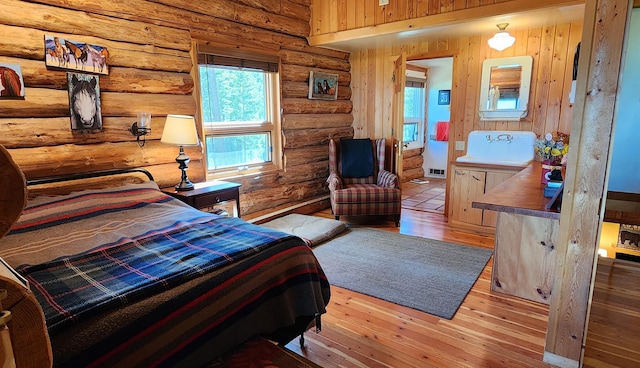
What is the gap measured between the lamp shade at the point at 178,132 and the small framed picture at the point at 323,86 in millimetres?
2127

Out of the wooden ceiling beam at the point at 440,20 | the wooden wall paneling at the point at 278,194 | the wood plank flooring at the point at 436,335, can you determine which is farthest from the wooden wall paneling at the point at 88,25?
the wood plank flooring at the point at 436,335

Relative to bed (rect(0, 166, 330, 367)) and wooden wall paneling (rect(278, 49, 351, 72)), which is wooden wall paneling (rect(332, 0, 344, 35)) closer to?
wooden wall paneling (rect(278, 49, 351, 72))

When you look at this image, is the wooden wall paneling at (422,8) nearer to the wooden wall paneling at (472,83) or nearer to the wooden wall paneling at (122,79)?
the wooden wall paneling at (472,83)

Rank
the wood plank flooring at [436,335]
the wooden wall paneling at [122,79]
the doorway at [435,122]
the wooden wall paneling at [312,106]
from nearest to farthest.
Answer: the wood plank flooring at [436,335], the wooden wall paneling at [122,79], the wooden wall paneling at [312,106], the doorway at [435,122]

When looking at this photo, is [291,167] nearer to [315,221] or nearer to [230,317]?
[315,221]

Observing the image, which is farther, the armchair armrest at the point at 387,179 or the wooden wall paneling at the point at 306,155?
the wooden wall paneling at the point at 306,155

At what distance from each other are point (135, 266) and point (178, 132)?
1767mm

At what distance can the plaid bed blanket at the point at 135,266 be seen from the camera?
4.17 feet

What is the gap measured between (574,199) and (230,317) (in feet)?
5.62

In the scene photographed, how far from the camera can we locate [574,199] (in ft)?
Result: 5.98

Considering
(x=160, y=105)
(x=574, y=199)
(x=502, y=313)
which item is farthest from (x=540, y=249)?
(x=160, y=105)

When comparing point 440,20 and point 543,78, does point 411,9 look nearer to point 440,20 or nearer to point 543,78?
point 440,20

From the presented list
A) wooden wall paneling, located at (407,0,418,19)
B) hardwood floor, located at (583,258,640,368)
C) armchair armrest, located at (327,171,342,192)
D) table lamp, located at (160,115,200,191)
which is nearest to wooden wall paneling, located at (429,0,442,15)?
wooden wall paneling, located at (407,0,418,19)

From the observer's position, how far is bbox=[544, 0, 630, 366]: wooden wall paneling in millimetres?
1658
